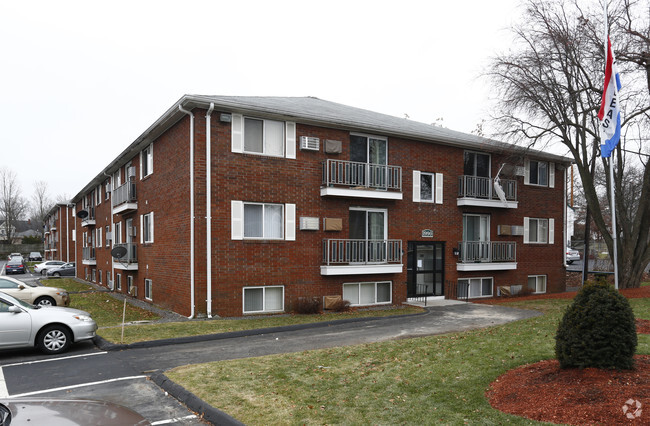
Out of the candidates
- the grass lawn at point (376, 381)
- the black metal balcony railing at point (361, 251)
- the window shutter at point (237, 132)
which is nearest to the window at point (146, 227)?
the window shutter at point (237, 132)

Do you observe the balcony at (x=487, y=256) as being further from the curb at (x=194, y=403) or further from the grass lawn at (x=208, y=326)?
the curb at (x=194, y=403)

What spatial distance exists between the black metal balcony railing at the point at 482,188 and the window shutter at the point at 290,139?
25.1 ft

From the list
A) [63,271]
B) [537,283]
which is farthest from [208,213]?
[63,271]

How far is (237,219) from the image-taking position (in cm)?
1455

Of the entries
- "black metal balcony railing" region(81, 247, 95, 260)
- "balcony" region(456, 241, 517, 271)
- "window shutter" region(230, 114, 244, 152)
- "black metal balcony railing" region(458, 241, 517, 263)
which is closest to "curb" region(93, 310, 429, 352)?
"window shutter" region(230, 114, 244, 152)

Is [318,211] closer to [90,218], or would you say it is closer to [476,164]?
[476,164]

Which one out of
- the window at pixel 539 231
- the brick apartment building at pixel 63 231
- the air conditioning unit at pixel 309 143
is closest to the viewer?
the air conditioning unit at pixel 309 143

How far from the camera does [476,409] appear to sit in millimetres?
5324

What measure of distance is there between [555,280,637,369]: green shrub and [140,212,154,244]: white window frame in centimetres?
1657

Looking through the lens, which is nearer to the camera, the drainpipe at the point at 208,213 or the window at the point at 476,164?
the drainpipe at the point at 208,213

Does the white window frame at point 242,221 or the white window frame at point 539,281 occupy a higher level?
the white window frame at point 242,221

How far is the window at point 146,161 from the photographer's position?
62.7 feet

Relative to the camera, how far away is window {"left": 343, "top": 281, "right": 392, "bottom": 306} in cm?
1672

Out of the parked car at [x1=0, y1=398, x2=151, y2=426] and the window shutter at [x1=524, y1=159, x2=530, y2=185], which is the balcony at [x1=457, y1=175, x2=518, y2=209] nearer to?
the window shutter at [x1=524, y1=159, x2=530, y2=185]
